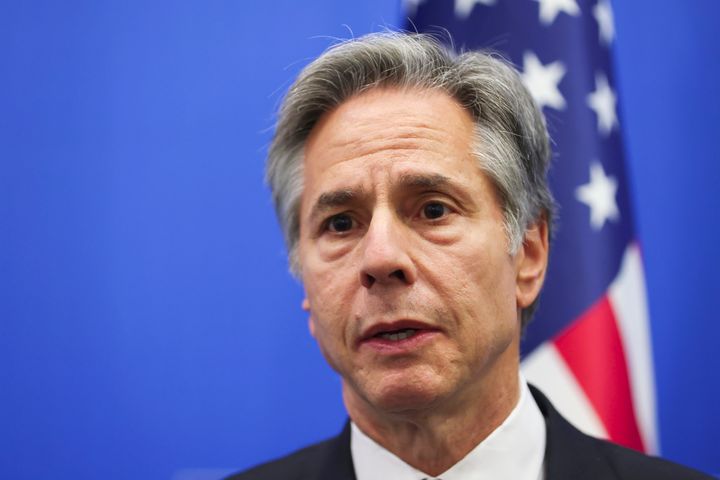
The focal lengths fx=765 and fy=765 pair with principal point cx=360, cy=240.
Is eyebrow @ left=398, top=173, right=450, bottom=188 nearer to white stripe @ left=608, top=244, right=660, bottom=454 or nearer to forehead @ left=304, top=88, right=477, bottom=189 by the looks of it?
forehead @ left=304, top=88, right=477, bottom=189

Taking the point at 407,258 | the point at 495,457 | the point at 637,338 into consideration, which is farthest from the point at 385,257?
the point at 637,338

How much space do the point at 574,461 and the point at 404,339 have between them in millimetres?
497

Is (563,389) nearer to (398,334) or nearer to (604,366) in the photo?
(604,366)

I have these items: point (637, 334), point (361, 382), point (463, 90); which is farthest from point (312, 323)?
point (637, 334)

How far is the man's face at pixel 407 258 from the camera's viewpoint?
152cm

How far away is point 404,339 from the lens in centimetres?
152

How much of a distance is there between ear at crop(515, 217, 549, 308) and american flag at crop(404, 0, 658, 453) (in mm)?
574

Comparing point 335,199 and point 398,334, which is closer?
point 398,334

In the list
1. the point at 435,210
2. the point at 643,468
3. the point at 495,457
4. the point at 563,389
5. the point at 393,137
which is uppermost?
the point at 393,137

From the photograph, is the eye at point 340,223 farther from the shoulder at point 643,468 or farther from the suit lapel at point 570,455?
A: the shoulder at point 643,468

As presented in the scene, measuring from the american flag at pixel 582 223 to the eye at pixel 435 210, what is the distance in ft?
2.96

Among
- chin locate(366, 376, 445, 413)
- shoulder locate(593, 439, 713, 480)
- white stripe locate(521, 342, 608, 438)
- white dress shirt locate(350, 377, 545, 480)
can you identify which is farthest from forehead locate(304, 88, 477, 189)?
white stripe locate(521, 342, 608, 438)

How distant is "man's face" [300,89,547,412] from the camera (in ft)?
4.99

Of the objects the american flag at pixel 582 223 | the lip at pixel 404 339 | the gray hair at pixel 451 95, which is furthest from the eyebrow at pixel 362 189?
the american flag at pixel 582 223
